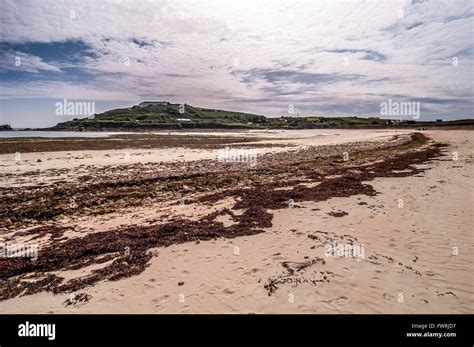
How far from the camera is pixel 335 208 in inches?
453

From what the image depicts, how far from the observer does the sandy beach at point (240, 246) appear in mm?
5637

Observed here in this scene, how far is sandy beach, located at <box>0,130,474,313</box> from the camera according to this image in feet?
18.5

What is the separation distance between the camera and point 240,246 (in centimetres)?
819

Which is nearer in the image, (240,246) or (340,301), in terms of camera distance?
(340,301)

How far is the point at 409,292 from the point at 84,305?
22.1 feet
